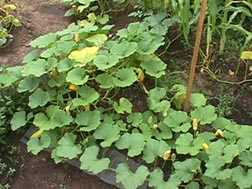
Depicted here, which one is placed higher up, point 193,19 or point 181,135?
point 193,19

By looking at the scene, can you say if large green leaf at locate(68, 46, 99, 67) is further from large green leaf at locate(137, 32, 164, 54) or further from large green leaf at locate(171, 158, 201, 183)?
large green leaf at locate(171, 158, 201, 183)

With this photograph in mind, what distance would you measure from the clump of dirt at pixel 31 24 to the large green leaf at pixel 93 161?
958 millimetres

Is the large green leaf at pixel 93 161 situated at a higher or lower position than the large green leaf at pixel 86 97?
lower

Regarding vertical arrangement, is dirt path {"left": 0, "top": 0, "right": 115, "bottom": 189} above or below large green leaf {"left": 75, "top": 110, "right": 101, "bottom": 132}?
below

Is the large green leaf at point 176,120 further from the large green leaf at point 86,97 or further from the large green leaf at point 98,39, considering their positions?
the large green leaf at point 98,39

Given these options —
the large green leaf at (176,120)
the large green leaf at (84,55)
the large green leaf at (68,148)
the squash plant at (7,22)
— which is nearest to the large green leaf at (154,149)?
the large green leaf at (176,120)

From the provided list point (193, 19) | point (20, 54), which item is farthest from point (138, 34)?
point (20, 54)

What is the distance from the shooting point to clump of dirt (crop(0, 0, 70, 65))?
355cm

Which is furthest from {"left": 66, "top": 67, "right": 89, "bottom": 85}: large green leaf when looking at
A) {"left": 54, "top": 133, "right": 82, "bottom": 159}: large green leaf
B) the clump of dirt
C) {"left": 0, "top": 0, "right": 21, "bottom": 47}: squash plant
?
{"left": 0, "top": 0, "right": 21, "bottom": 47}: squash plant

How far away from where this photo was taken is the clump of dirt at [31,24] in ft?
11.7

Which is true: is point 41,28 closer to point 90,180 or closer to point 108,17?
point 108,17

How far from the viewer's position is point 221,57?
3.31m

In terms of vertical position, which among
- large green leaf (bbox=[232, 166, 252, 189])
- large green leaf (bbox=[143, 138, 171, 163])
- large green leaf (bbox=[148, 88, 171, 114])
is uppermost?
large green leaf (bbox=[148, 88, 171, 114])

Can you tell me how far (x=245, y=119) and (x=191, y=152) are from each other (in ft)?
1.57
